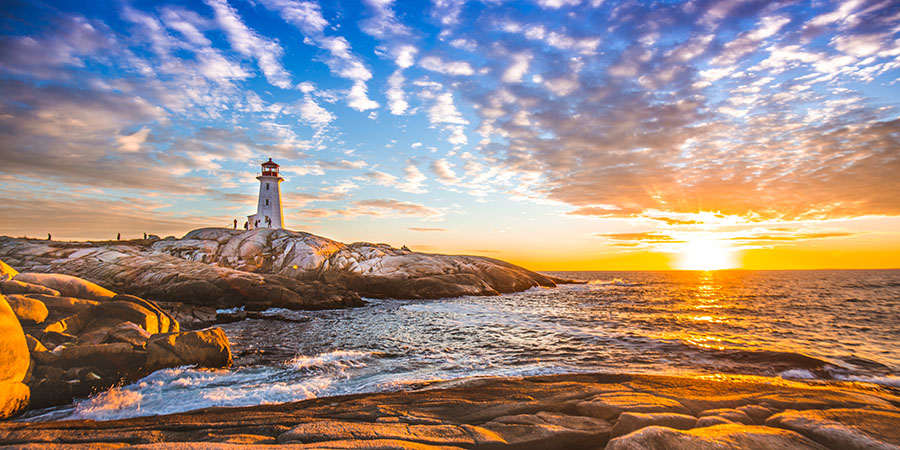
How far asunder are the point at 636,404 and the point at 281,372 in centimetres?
954

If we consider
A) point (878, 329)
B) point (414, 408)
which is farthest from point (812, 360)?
point (414, 408)

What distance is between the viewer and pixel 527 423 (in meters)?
5.98

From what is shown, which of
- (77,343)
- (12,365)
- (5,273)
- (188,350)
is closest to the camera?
(12,365)

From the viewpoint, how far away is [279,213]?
169 feet

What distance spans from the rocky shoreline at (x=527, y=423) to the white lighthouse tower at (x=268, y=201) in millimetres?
47557

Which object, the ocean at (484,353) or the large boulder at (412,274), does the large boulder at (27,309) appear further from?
the large boulder at (412,274)

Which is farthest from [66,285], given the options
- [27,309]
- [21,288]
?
[27,309]

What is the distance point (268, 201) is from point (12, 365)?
46.3 m

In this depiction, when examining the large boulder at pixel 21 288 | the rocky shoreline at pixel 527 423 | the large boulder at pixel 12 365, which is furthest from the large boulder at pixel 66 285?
the rocky shoreline at pixel 527 423

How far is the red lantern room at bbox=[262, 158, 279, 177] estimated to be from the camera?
168 feet

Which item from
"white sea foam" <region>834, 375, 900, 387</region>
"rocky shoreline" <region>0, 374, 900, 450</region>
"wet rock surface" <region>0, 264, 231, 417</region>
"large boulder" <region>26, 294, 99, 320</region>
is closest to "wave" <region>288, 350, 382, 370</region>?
"wet rock surface" <region>0, 264, 231, 417</region>

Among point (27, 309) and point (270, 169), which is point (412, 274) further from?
point (27, 309)

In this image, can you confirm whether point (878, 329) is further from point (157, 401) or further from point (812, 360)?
point (157, 401)

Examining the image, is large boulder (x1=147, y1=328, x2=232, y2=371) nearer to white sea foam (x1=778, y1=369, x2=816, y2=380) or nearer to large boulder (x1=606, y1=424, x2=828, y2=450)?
large boulder (x1=606, y1=424, x2=828, y2=450)
